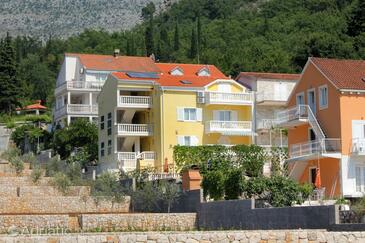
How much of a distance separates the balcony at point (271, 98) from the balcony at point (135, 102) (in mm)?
8110

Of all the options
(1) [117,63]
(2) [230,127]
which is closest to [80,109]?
(1) [117,63]

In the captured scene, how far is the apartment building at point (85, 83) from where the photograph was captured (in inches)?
2747

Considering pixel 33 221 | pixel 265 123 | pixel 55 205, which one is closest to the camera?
pixel 33 221

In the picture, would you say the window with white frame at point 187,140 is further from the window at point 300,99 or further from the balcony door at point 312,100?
the balcony door at point 312,100

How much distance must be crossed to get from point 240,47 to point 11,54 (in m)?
29.6

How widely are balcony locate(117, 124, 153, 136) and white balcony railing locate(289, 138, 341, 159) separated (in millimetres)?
12066

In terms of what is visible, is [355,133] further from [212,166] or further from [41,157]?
[41,157]

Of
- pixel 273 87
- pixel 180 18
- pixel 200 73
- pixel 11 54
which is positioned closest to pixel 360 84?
pixel 273 87

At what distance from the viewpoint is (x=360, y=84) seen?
42.3 metres

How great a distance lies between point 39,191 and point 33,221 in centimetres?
673

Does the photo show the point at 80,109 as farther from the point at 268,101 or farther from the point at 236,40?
the point at 236,40

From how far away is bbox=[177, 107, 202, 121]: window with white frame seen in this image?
5247 centimetres

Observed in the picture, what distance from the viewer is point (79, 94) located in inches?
2849

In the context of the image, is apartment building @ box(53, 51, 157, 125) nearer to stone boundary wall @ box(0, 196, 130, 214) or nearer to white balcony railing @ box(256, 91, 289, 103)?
white balcony railing @ box(256, 91, 289, 103)
